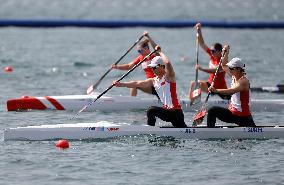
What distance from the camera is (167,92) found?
21.2 metres

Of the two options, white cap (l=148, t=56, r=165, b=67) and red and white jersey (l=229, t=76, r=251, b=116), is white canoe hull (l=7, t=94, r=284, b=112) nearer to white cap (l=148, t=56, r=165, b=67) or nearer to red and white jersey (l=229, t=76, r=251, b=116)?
red and white jersey (l=229, t=76, r=251, b=116)

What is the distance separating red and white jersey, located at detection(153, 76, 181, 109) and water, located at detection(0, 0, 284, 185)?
78 cm

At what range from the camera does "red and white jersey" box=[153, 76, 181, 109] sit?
21.2 m

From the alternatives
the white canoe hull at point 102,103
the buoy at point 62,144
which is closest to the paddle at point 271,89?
the white canoe hull at point 102,103

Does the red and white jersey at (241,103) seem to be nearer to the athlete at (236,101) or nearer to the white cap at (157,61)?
the athlete at (236,101)

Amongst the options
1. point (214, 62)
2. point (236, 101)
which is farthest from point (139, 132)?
point (214, 62)

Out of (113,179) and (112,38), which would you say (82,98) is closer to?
(113,179)

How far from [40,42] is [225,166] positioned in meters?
30.7

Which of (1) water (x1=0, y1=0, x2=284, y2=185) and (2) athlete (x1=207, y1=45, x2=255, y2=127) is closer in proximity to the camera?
(1) water (x1=0, y1=0, x2=284, y2=185)

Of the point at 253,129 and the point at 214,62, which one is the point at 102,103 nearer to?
the point at 214,62

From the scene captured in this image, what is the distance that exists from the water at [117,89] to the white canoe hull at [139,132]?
0.17 metres

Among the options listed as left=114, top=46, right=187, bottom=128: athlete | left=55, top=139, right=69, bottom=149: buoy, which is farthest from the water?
left=114, top=46, right=187, bottom=128: athlete

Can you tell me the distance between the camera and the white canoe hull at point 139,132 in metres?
21.0

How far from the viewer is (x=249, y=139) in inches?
841
